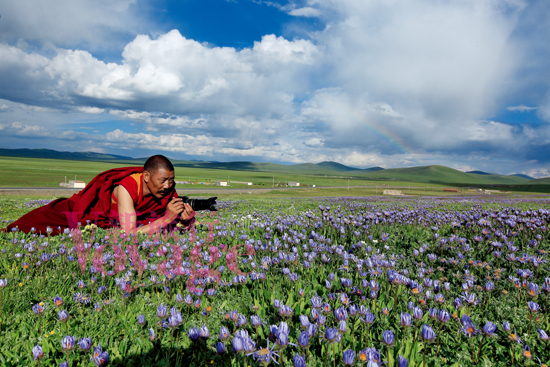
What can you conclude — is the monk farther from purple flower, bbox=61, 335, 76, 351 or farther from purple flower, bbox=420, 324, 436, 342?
purple flower, bbox=420, 324, 436, 342

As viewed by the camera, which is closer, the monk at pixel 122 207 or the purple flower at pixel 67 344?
the purple flower at pixel 67 344

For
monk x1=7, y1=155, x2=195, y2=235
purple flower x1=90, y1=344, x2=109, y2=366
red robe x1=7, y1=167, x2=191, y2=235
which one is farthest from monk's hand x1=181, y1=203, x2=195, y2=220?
purple flower x1=90, y1=344, x2=109, y2=366

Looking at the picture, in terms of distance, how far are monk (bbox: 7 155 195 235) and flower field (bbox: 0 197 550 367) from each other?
118cm

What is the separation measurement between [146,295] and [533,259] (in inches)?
178

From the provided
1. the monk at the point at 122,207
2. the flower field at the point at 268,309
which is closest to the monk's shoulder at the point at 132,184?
the monk at the point at 122,207

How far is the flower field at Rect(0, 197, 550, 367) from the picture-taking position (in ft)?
6.72

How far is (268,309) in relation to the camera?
2801 millimetres

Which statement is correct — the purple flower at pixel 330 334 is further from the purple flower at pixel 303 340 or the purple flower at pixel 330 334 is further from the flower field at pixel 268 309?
the purple flower at pixel 303 340

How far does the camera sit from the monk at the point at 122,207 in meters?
5.74

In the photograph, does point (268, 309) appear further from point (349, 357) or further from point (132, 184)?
point (132, 184)

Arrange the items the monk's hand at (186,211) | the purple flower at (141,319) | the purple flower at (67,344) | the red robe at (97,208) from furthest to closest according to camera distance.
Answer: the red robe at (97,208) < the monk's hand at (186,211) < the purple flower at (141,319) < the purple flower at (67,344)

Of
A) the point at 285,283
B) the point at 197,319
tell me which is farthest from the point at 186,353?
the point at 285,283

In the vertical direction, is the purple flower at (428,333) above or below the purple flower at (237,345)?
above

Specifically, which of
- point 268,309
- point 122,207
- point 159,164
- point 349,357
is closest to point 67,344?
point 268,309
